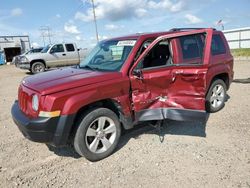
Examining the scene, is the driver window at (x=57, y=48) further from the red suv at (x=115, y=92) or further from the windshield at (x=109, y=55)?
the red suv at (x=115, y=92)

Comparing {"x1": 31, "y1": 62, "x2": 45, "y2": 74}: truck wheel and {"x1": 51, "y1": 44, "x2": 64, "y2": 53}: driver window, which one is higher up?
{"x1": 51, "y1": 44, "x2": 64, "y2": 53}: driver window

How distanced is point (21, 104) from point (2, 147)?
115 cm

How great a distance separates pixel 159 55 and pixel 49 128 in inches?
93.8

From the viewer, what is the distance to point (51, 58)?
635 inches

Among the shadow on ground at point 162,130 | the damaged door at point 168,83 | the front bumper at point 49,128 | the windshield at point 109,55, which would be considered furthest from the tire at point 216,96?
the front bumper at point 49,128

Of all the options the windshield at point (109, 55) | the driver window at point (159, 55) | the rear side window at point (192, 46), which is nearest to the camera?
the windshield at point (109, 55)

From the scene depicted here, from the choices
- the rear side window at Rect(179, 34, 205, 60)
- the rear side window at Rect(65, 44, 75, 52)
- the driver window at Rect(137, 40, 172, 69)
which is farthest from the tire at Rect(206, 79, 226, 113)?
the rear side window at Rect(65, 44, 75, 52)

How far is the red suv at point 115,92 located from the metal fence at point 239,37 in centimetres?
2352

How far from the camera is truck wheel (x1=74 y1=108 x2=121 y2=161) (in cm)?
366

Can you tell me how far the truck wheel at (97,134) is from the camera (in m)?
3.66

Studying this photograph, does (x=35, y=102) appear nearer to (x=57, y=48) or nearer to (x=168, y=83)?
(x=168, y=83)

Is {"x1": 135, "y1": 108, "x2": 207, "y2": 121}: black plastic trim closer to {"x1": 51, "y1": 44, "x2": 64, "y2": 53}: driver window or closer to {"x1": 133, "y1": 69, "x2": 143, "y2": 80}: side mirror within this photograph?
{"x1": 133, "y1": 69, "x2": 143, "y2": 80}: side mirror

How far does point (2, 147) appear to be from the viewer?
4.53m

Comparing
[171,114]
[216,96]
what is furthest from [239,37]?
[171,114]
